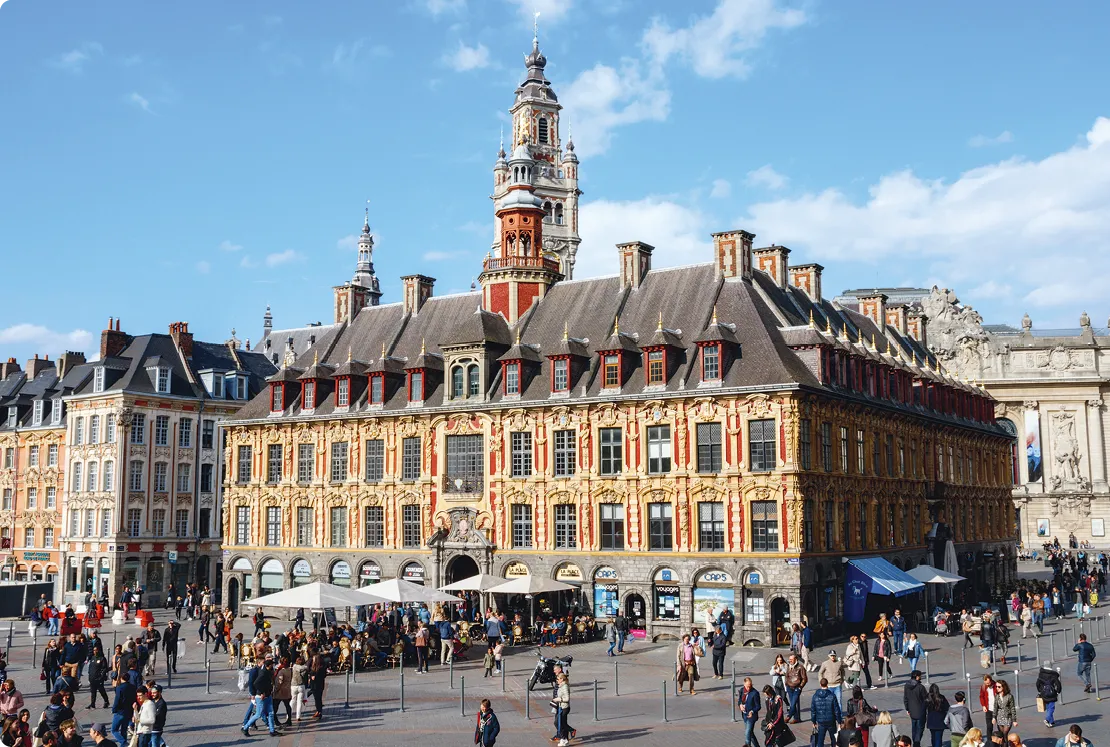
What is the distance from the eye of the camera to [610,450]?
46.1 meters

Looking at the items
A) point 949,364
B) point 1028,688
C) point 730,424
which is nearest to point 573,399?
point 730,424

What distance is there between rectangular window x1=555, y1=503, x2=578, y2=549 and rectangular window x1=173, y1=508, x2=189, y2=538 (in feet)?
97.5

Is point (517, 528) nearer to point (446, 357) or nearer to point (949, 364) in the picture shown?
point (446, 357)

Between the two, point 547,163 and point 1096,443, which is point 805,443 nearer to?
point 1096,443

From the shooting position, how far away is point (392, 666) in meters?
36.5

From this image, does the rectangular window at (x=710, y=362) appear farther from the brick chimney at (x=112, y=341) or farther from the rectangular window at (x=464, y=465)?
the brick chimney at (x=112, y=341)

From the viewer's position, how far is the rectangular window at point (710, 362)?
4422 cm

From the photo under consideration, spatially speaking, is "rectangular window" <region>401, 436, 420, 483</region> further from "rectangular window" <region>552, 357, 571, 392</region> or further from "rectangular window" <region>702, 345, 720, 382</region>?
"rectangular window" <region>702, 345, 720, 382</region>

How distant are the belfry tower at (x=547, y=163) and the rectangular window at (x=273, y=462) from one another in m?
73.8

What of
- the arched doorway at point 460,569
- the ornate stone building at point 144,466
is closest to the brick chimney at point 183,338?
the ornate stone building at point 144,466

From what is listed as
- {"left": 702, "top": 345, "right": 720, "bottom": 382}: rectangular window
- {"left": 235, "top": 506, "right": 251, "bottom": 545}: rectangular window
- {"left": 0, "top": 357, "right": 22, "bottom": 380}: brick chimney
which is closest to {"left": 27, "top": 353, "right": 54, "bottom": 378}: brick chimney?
{"left": 0, "top": 357, "right": 22, "bottom": 380}: brick chimney

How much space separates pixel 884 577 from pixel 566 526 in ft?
41.8

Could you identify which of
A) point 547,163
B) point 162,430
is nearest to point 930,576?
point 162,430

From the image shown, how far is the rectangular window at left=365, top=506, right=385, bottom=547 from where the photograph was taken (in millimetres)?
51406
